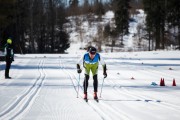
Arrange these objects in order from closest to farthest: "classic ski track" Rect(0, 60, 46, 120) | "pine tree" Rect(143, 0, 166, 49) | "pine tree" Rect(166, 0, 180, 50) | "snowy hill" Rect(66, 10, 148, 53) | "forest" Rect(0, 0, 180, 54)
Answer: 1. "classic ski track" Rect(0, 60, 46, 120)
2. "pine tree" Rect(166, 0, 180, 50)
3. "forest" Rect(0, 0, 180, 54)
4. "pine tree" Rect(143, 0, 166, 49)
5. "snowy hill" Rect(66, 10, 148, 53)

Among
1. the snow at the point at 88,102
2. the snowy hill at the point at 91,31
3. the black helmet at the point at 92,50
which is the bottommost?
the snow at the point at 88,102

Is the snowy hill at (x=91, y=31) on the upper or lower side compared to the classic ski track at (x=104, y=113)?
upper

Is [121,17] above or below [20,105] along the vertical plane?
above

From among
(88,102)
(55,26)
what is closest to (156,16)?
(55,26)

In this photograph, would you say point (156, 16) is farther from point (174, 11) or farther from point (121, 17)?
point (121, 17)

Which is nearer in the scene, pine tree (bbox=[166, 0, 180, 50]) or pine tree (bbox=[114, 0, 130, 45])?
pine tree (bbox=[166, 0, 180, 50])

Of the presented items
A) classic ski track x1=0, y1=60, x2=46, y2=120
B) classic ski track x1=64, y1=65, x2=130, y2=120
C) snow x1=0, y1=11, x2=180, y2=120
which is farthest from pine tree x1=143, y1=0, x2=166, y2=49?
classic ski track x1=64, y1=65, x2=130, y2=120

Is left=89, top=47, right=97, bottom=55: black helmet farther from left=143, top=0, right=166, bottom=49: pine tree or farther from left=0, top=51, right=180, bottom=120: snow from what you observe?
left=143, top=0, right=166, bottom=49: pine tree

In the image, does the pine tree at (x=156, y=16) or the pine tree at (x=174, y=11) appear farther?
the pine tree at (x=156, y=16)

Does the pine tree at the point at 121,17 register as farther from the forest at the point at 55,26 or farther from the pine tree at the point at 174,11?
the pine tree at the point at 174,11

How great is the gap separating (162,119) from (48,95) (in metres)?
5.79

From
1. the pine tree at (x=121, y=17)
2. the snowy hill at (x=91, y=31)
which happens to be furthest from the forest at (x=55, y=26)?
the snowy hill at (x=91, y=31)

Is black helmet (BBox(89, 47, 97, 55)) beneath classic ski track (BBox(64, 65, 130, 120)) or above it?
above

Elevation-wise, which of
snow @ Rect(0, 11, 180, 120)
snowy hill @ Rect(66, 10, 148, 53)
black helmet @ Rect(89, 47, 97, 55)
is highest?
snowy hill @ Rect(66, 10, 148, 53)
